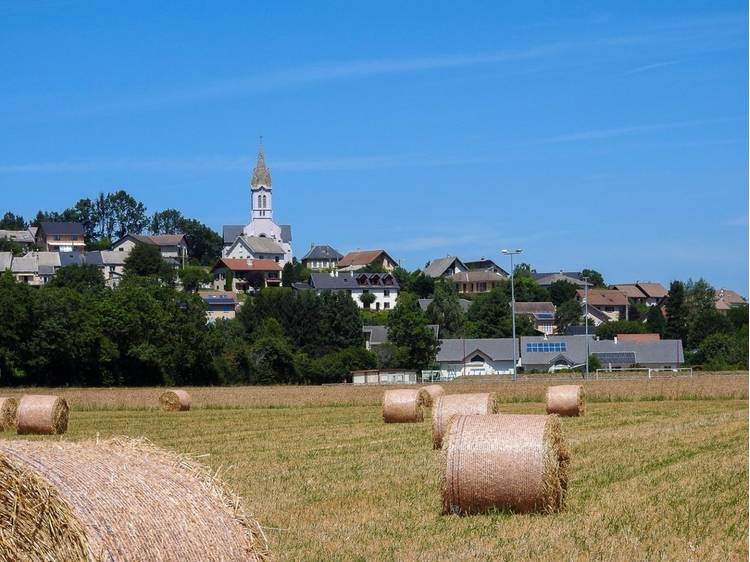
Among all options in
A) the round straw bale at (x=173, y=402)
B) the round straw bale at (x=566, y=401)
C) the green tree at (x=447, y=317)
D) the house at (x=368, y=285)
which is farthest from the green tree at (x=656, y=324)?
the round straw bale at (x=566, y=401)

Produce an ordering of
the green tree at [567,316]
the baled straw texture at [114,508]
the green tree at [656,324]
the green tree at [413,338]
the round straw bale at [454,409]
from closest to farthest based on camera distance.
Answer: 1. the baled straw texture at [114,508]
2. the round straw bale at [454,409]
3. the green tree at [413,338]
4. the green tree at [656,324]
5. the green tree at [567,316]

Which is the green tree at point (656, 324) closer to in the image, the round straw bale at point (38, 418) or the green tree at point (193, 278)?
the green tree at point (193, 278)

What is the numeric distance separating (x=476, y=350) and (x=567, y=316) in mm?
50143

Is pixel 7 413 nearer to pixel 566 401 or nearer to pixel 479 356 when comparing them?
pixel 566 401

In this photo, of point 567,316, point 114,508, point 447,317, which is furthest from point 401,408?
point 567,316

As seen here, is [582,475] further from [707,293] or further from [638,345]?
[707,293]

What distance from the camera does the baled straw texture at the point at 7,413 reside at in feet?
108

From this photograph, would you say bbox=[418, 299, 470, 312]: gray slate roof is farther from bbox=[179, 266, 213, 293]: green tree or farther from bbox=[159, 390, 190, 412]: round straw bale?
bbox=[159, 390, 190, 412]: round straw bale

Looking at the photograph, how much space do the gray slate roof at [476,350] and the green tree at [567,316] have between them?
4611 cm

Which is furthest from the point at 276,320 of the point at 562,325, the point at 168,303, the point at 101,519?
the point at 101,519

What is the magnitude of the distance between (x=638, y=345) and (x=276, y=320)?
38.0 m

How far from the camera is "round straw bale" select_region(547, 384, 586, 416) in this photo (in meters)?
38.0

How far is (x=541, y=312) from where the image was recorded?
17612 cm

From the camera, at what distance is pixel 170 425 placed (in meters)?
36.5
